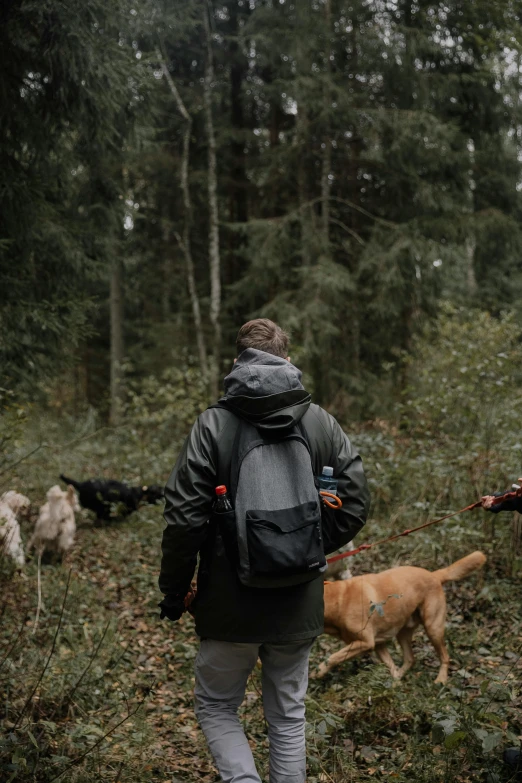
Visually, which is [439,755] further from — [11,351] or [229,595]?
[11,351]

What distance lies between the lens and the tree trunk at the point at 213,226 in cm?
1555

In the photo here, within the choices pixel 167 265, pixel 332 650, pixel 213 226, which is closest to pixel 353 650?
pixel 332 650

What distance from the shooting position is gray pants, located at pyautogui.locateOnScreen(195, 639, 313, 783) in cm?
276

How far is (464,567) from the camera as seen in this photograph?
4.87 m

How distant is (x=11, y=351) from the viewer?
710 cm

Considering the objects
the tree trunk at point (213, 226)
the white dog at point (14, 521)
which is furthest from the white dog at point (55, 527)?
the tree trunk at point (213, 226)

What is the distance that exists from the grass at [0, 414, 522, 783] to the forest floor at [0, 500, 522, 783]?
12 millimetres

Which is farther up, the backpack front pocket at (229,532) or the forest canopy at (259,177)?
the forest canopy at (259,177)

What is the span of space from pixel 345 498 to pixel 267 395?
0.62 m

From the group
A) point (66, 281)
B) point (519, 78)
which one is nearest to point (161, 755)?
point (66, 281)

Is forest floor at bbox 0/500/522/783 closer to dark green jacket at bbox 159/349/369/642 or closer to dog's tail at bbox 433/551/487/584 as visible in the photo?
dog's tail at bbox 433/551/487/584

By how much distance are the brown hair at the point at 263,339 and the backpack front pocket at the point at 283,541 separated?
71 centimetres

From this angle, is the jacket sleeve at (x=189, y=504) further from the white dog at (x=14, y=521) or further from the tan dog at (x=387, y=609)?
the white dog at (x=14, y=521)

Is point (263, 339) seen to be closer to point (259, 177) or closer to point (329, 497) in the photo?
point (329, 497)
